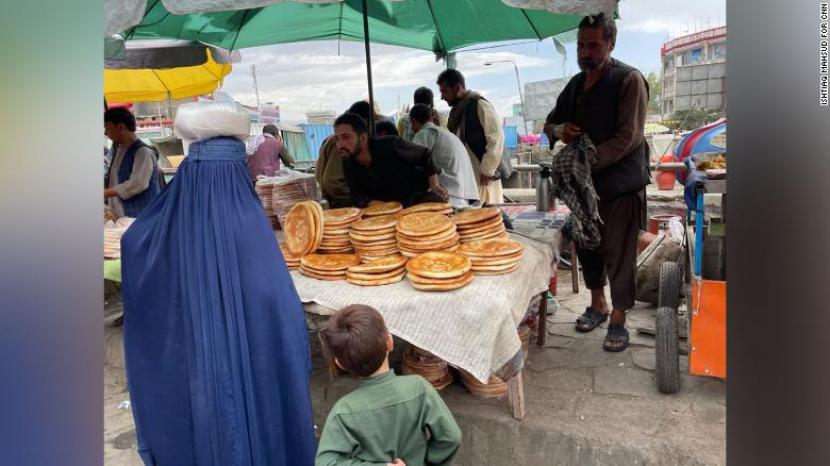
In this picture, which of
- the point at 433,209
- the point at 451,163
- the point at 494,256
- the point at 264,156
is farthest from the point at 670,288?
the point at 264,156

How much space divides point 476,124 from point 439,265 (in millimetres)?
3570

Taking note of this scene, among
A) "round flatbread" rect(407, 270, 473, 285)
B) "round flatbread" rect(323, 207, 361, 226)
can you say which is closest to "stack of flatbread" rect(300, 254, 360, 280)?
"round flatbread" rect(323, 207, 361, 226)

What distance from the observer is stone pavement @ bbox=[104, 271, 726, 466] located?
9.29 ft

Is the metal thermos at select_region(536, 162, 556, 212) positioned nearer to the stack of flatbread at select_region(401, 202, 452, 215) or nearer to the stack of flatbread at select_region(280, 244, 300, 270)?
the stack of flatbread at select_region(401, 202, 452, 215)

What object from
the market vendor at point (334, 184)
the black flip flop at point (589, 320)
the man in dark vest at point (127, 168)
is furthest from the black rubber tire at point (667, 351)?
the man in dark vest at point (127, 168)

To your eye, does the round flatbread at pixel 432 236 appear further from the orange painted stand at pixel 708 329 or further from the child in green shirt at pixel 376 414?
the orange painted stand at pixel 708 329

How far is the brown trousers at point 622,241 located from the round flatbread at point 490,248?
3.30 feet

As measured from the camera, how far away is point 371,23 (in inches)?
257

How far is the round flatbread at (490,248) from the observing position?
2885mm

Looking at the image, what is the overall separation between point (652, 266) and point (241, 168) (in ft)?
11.6

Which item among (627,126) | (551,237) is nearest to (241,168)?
(551,237)

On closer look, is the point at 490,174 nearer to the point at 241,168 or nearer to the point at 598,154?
the point at 598,154

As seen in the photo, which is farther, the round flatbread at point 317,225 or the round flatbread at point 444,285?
the round flatbread at point 317,225

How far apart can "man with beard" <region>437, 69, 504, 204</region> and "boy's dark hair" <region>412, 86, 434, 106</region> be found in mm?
469
